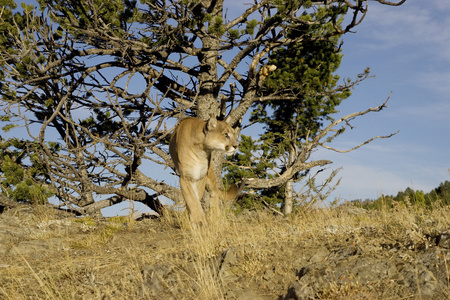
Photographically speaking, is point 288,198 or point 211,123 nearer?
point 211,123

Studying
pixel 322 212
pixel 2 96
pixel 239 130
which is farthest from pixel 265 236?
pixel 2 96

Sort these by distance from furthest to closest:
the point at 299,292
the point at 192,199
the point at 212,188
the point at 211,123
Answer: the point at 212,188, the point at 192,199, the point at 211,123, the point at 299,292

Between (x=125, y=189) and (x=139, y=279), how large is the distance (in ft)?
21.4

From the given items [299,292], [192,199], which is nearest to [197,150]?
[192,199]

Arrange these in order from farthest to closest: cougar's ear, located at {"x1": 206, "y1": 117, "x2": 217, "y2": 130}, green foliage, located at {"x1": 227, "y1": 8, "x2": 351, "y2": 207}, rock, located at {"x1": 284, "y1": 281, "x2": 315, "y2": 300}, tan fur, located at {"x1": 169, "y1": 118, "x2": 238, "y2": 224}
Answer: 1. green foliage, located at {"x1": 227, "y1": 8, "x2": 351, "y2": 207}
2. tan fur, located at {"x1": 169, "y1": 118, "x2": 238, "y2": 224}
3. cougar's ear, located at {"x1": 206, "y1": 117, "x2": 217, "y2": 130}
4. rock, located at {"x1": 284, "y1": 281, "x2": 315, "y2": 300}

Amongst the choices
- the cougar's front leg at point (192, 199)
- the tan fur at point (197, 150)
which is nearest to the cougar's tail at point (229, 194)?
the tan fur at point (197, 150)

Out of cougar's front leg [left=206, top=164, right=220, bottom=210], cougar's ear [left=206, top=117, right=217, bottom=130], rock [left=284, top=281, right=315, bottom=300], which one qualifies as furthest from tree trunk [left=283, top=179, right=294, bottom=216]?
rock [left=284, top=281, right=315, bottom=300]

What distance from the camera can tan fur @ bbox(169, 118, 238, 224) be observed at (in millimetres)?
8578

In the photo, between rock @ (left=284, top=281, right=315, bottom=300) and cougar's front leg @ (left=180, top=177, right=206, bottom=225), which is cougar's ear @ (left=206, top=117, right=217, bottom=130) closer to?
cougar's front leg @ (left=180, top=177, right=206, bottom=225)

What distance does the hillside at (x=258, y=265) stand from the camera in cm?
437

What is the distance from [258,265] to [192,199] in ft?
11.7

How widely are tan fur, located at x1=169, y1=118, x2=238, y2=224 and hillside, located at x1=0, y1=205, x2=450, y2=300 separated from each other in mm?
796

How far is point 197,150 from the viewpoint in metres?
8.75

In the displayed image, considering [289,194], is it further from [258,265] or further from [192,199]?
[258,265]
